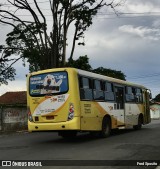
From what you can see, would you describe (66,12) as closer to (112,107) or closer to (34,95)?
(112,107)

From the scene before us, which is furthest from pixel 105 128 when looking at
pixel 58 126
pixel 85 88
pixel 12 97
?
pixel 12 97

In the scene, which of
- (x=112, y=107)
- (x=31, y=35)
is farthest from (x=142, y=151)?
(x=31, y=35)

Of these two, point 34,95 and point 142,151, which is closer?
point 142,151

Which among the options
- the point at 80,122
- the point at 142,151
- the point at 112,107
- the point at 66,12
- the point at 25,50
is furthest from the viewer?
the point at 25,50

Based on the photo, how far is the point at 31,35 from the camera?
3603 cm

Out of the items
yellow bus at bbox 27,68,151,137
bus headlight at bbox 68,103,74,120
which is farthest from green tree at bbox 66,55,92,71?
bus headlight at bbox 68,103,74,120

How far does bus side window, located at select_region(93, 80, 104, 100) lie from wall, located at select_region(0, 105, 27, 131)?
33.2ft

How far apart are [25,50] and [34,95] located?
1933cm

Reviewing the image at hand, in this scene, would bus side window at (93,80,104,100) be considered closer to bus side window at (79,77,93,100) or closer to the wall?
bus side window at (79,77,93,100)

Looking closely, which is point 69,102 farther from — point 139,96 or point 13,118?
point 13,118

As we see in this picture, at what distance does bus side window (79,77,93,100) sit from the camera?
54.6 feet

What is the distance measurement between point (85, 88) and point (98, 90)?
140 centimetres

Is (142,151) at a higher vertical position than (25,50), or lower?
lower

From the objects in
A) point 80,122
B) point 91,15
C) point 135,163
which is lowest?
point 135,163
